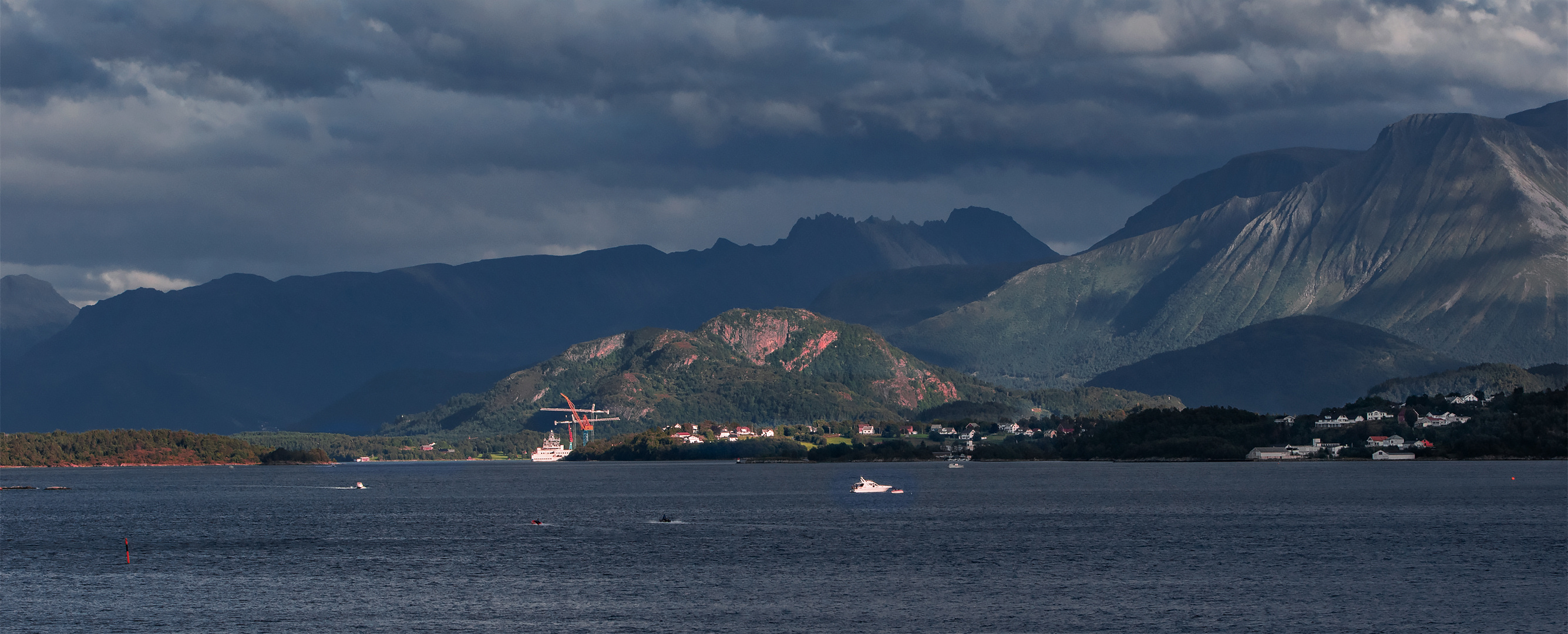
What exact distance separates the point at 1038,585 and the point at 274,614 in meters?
56.7

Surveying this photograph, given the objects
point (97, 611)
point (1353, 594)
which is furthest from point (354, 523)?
point (1353, 594)

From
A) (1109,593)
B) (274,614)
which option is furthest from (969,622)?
(274,614)

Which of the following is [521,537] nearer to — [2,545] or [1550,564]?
[2,545]

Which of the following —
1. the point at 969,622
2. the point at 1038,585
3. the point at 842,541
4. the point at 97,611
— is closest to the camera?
the point at 969,622

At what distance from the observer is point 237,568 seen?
458 feet

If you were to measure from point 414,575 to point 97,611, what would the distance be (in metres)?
27.8

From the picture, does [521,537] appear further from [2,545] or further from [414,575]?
[2,545]

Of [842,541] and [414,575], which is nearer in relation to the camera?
[414,575]

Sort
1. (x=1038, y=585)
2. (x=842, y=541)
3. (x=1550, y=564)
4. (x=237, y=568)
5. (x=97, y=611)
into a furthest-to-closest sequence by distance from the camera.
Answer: (x=842, y=541) → (x=237, y=568) → (x=1550, y=564) → (x=1038, y=585) → (x=97, y=611)

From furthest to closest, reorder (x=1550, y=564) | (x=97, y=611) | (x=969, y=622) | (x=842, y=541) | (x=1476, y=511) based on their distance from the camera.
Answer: (x=1476, y=511), (x=842, y=541), (x=1550, y=564), (x=97, y=611), (x=969, y=622)

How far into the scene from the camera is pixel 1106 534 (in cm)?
16412

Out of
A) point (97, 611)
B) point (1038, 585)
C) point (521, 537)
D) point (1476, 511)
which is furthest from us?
point (1476, 511)

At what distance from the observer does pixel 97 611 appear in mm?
110000

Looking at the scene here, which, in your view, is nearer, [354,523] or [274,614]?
[274,614]
